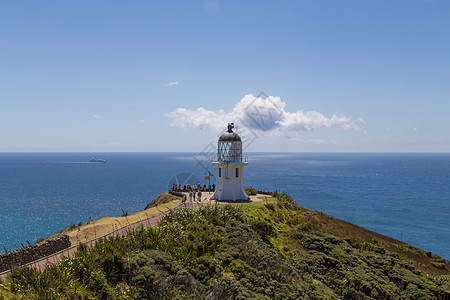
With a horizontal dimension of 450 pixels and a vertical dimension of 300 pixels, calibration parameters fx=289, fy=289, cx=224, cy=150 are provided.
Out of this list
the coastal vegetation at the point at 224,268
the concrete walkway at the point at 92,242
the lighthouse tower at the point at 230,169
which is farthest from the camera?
the lighthouse tower at the point at 230,169

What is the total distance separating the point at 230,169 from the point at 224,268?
1754 cm

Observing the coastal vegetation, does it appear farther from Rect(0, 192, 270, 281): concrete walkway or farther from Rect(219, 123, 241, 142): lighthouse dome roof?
Rect(219, 123, 241, 142): lighthouse dome roof

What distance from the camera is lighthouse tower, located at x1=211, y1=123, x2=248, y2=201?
3106 cm

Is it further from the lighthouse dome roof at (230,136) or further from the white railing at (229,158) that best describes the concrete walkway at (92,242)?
the lighthouse dome roof at (230,136)

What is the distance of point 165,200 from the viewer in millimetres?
33312

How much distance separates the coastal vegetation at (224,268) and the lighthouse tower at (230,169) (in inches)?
180

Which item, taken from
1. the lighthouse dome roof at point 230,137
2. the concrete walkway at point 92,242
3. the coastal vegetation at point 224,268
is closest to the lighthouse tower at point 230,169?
the lighthouse dome roof at point 230,137

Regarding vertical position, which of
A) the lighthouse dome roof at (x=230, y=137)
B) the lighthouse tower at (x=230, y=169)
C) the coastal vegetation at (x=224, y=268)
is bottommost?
the coastal vegetation at (x=224, y=268)

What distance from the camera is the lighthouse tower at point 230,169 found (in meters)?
31.1

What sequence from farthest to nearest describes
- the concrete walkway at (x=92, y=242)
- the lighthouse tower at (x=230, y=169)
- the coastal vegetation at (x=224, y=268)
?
the lighthouse tower at (x=230, y=169) → the concrete walkway at (x=92, y=242) → the coastal vegetation at (x=224, y=268)

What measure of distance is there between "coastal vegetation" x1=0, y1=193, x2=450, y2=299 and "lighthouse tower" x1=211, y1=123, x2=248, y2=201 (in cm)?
457

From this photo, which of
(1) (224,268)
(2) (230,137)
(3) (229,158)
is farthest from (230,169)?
(1) (224,268)

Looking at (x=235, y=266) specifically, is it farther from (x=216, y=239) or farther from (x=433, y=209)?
(x=433, y=209)

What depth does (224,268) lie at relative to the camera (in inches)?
548
